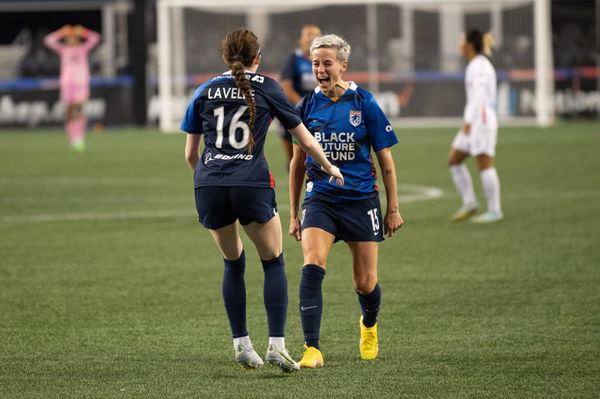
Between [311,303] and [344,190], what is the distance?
660 mm

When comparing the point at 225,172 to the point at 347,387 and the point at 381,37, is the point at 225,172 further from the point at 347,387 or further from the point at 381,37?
the point at 381,37

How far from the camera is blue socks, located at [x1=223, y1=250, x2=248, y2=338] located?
6.39m

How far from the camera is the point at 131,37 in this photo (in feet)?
112

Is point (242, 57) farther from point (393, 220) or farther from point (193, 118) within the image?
point (393, 220)

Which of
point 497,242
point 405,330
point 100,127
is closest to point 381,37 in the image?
point 100,127

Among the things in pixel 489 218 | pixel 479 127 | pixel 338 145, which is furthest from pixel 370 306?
pixel 479 127

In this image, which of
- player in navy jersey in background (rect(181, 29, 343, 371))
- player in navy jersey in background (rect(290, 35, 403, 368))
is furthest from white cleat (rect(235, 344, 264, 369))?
player in navy jersey in background (rect(290, 35, 403, 368))

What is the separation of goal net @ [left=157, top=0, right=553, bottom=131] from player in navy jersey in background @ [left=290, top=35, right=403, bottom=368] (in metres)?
23.0

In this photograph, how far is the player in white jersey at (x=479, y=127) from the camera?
43.1ft

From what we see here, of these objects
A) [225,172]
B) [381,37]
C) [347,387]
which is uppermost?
[381,37]

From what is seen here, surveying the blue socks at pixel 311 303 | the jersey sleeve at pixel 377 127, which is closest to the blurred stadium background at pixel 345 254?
the blue socks at pixel 311 303

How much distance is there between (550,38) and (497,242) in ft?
75.9

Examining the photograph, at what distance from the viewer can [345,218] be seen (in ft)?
21.6

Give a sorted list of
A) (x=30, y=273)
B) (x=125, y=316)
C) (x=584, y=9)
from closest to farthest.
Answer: (x=125, y=316), (x=30, y=273), (x=584, y=9)
